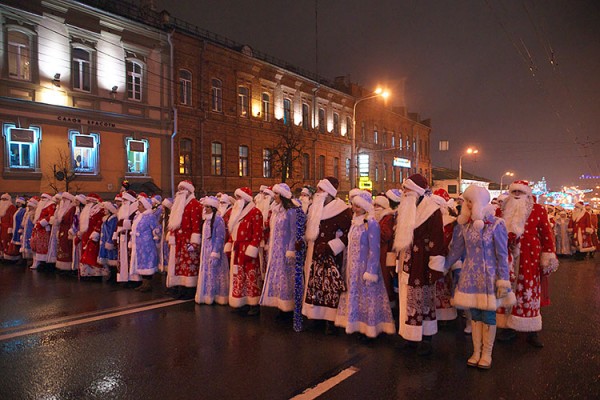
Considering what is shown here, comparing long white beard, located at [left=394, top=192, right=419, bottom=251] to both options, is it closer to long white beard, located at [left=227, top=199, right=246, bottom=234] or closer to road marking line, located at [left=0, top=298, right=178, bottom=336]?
long white beard, located at [left=227, top=199, right=246, bottom=234]

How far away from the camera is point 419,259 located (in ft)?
A: 17.4

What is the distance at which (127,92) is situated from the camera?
22.7 metres

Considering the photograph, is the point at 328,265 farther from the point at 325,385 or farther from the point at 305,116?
the point at 305,116

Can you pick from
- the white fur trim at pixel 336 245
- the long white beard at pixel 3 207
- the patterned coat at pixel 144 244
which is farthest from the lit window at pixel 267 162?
the white fur trim at pixel 336 245

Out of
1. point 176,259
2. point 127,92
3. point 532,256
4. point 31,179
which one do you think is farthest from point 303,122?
point 532,256

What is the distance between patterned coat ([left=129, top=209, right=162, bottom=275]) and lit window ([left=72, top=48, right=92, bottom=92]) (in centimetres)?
1459

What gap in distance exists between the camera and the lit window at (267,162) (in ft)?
103

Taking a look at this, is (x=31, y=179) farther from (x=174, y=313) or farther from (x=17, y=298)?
(x=174, y=313)

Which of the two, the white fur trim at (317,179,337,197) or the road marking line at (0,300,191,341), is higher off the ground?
the white fur trim at (317,179,337,197)

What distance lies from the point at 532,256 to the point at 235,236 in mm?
4403

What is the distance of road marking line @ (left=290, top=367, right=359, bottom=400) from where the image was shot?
429 cm

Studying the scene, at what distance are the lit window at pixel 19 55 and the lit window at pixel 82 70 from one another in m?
1.99

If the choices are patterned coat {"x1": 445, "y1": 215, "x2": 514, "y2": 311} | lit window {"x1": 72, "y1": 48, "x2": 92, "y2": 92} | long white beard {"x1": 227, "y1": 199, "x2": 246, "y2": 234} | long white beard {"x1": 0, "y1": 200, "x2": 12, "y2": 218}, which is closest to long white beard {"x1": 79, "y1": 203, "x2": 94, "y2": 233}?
long white beard {"x1": 0, "y1": 200, "x2": 12, "y2": 218}

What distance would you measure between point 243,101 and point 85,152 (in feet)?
37.8
